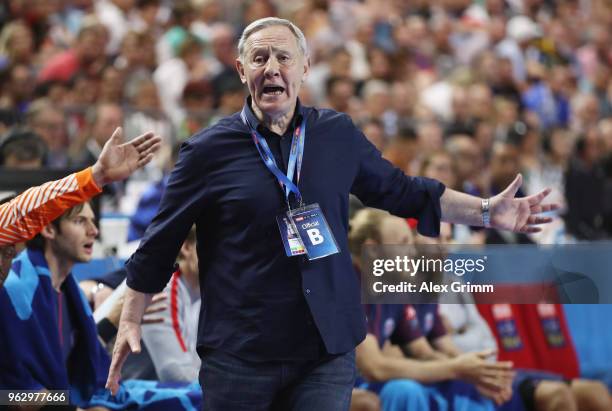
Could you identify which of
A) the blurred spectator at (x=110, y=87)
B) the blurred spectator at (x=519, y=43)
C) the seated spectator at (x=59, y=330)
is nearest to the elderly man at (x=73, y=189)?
the seated spectator at (x=59, y=330)

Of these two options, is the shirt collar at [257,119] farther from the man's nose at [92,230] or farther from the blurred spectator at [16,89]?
the blurred spectator at [16,89]

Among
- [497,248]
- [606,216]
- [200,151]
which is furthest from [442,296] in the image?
[606,216]

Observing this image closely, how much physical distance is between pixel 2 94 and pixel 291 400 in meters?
6.55

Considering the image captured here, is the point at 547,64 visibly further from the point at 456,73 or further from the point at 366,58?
the point at 366,58

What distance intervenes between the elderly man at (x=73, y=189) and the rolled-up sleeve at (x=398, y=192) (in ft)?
2.37

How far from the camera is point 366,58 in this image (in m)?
12.5

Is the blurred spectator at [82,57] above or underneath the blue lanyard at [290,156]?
underneath

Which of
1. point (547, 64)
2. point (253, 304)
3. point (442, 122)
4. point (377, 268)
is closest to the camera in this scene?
point (253, 304)

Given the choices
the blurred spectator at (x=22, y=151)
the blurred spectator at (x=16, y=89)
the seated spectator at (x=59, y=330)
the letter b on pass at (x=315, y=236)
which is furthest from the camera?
the blurred spectator at (x=16, y=89)

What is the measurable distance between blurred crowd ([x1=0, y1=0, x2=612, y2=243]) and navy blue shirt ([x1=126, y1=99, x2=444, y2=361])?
343 cm

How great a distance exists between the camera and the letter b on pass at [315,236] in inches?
133

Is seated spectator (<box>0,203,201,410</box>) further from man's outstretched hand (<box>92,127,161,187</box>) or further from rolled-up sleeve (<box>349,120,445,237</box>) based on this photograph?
rolled-up sleeve (<box>349,120,445,237</box>)

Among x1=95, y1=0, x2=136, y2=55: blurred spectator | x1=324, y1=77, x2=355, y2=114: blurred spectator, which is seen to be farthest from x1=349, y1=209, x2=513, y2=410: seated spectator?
x1=95, y1=0, x2=136, y2=55: blurred spectator

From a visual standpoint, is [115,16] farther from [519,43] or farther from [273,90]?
[273,90]
